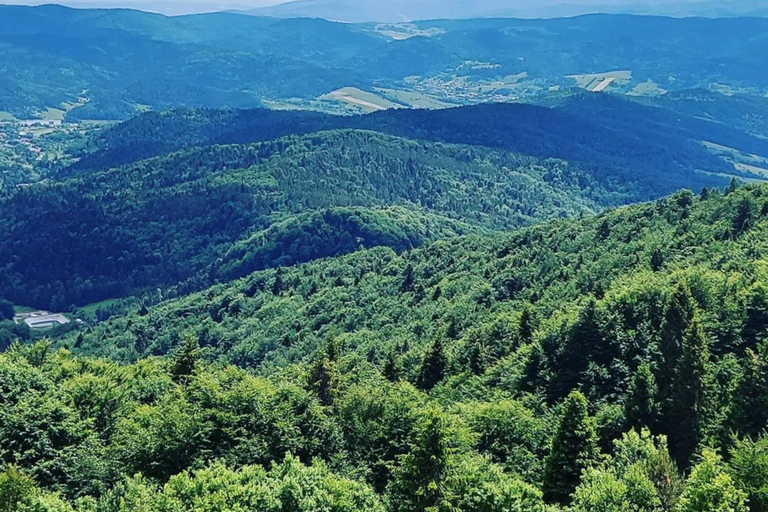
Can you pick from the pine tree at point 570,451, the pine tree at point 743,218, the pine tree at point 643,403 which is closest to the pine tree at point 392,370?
the pine tree at point 643,403

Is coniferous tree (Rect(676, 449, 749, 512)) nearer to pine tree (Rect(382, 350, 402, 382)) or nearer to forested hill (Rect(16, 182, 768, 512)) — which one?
forested hill (Rect(16, 182, 768, 512))

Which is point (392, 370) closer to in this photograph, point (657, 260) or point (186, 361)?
point (186, 361)

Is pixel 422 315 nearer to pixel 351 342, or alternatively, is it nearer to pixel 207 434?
pixel 351 342

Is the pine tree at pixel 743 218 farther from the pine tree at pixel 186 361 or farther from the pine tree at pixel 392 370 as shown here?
the pine tree at pixel 186 361

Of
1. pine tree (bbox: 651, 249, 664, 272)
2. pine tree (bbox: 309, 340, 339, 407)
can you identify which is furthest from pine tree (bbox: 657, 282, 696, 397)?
pine tree (bbox: 651, 249, 664, 272)

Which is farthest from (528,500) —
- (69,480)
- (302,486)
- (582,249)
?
(582,249)

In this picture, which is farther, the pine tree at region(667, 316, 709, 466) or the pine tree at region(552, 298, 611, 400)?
the pine tree at region(552, 298, 611, 400)
